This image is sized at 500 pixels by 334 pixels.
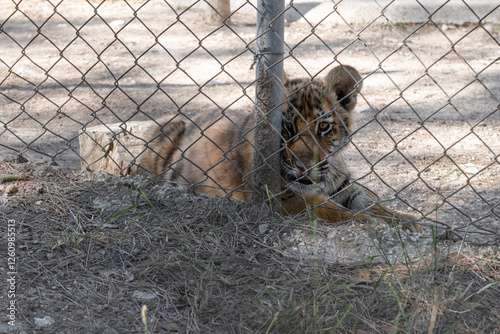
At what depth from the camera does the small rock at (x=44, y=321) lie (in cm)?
242

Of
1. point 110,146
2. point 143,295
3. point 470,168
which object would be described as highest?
point 143,295

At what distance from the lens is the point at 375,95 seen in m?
7.62

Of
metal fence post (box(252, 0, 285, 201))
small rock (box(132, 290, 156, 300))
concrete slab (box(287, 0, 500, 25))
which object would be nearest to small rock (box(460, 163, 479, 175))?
metal fence post (box(252, 0, 285, 201))

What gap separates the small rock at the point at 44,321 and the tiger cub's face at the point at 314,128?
1.73 metres

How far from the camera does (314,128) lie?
12.7ft

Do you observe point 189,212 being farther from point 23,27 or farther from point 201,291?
point 23,27

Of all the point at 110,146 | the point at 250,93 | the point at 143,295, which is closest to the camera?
the point at 143,295

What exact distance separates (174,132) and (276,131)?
2.44 m

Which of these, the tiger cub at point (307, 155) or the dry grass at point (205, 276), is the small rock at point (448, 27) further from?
the dry grass at point (205, 276)

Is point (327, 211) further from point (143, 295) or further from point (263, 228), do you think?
point (143, 295)

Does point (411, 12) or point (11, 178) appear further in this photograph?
point (411, 12)

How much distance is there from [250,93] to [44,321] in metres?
5.40

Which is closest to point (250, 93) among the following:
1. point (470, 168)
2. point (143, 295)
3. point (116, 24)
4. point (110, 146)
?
point (110, 146)

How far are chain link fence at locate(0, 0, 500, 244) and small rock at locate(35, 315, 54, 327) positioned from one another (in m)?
1.49
